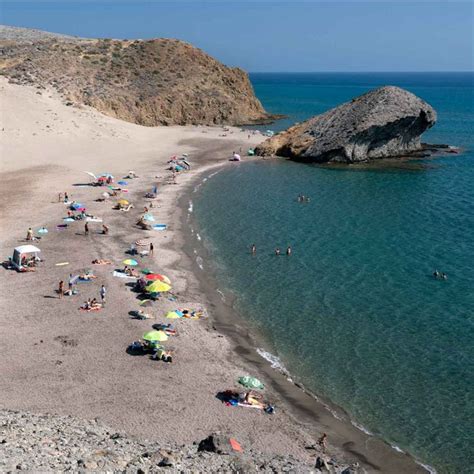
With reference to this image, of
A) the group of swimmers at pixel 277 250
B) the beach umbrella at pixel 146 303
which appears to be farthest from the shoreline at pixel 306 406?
the group of swimmers at pixel 277 250

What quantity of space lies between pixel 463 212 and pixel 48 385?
3944 cm

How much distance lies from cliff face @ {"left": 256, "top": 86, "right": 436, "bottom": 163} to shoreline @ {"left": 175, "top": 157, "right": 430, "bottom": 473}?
4379 centimetres

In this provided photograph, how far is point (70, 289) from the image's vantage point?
1214 inches

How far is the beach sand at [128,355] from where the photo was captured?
2053cm

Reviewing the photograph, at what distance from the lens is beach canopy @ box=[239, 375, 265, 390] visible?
76.8 feet

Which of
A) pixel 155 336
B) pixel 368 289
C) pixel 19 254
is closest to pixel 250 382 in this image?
pixel 155 336

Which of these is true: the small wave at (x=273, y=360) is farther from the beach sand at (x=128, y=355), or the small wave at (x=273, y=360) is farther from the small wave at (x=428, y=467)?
the small wave at (x=428, y=467)

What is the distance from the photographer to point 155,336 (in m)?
25.0

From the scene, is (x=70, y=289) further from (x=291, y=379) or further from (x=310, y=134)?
(x=310, y=134)

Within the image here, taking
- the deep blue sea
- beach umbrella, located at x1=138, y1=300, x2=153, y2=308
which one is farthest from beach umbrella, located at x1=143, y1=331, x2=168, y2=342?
the deep blue sea

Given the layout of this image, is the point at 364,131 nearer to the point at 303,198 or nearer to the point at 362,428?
the point at 303,198

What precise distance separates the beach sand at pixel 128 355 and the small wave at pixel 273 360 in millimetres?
378

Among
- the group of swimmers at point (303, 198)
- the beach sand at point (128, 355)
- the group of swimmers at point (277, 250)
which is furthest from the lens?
the group of swimmers at point (303, 198)

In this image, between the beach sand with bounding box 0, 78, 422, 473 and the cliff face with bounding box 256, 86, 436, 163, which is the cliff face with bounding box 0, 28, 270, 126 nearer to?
the cliff face with bounding box 256, 86, 436, 163
